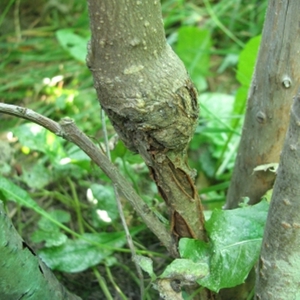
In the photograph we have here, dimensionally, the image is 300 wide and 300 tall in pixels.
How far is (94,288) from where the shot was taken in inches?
39.5

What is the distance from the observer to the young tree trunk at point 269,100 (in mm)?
750

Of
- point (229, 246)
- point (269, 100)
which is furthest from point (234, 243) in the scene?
point (269, 100)

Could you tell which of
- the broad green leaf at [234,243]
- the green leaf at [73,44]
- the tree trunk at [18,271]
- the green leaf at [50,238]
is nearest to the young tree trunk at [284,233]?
the broad green leaf at [234,243]

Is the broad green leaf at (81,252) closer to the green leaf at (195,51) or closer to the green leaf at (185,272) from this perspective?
the green leaf at (185,272)

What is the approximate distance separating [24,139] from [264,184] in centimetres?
52

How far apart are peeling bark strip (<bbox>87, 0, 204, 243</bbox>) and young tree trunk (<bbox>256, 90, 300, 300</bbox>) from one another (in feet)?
0.44

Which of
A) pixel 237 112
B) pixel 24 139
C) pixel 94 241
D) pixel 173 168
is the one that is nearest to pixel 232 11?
pixel 237 112

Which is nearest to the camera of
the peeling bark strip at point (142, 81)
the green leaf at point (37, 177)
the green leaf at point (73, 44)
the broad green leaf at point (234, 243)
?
the peeling bark strip at point (142, 81)

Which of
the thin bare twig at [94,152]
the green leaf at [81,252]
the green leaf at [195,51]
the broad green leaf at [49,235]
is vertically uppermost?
the thin bare twig at [94,152]

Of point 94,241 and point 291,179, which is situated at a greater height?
point 291,179

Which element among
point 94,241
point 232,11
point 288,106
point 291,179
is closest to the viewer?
point 291,179

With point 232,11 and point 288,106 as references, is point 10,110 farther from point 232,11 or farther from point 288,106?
point 232,11

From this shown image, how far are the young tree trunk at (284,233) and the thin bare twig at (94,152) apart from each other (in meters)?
0.14

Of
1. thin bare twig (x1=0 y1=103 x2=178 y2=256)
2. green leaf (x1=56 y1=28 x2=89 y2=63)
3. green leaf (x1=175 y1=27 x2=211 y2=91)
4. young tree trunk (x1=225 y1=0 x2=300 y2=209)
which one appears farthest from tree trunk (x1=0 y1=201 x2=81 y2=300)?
green leaf (x1=175 y1=27 x2=211 y2=91)
